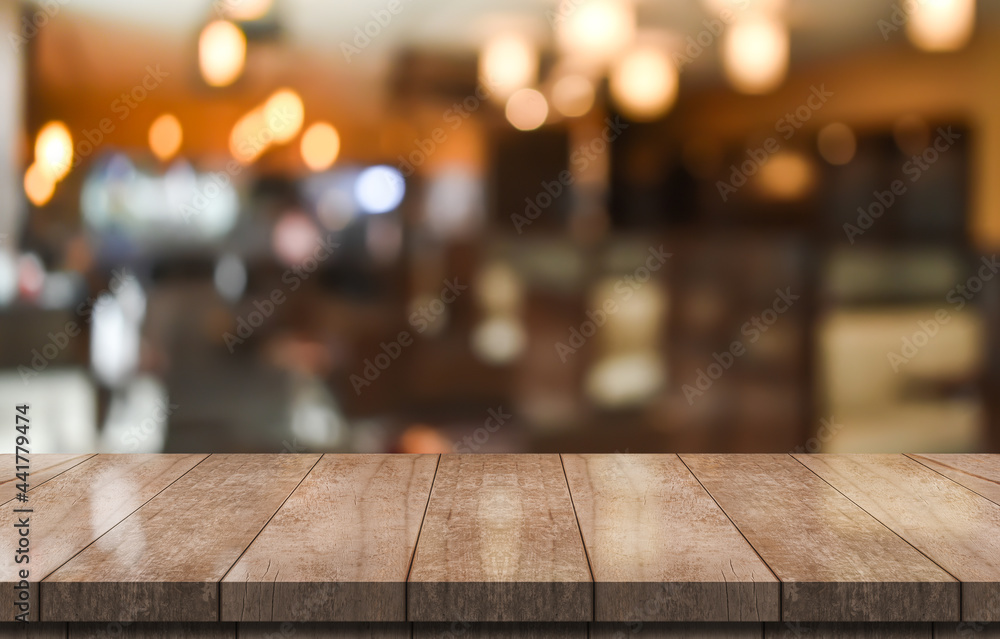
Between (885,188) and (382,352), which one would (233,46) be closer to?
(382,352)

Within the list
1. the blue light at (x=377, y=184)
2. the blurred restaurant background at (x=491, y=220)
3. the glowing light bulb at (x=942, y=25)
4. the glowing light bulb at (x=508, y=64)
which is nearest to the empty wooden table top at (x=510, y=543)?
the blurred restaurant background at (x=491, y=220)

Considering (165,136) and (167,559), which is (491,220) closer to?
(165,136)

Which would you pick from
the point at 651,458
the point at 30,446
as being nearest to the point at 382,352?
the point at 651,458

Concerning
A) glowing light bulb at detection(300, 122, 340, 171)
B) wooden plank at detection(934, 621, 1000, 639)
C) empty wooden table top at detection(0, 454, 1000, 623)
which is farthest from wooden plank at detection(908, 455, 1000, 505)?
glowing light bulb at detection(300, 122, 340, 171)

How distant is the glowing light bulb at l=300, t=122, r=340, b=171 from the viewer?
2.07m

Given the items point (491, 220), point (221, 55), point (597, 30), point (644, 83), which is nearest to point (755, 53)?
point (644, 83)

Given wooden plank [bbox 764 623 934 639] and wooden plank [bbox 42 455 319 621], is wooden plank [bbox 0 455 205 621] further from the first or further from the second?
wooden plank [bbox 764 623 934 639]

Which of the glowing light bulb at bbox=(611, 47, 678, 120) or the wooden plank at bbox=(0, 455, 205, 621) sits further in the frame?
the glowing light bulb at bbox=(611, 47, 678, 120)

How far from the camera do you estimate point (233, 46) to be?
81.1 inches

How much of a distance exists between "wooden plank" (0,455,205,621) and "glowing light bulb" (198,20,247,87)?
0.88 meters

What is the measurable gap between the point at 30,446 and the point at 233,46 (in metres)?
1.06

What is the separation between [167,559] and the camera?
1219mm

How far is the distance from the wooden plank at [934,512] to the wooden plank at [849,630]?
0.06 meters

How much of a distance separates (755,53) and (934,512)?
1.12m
